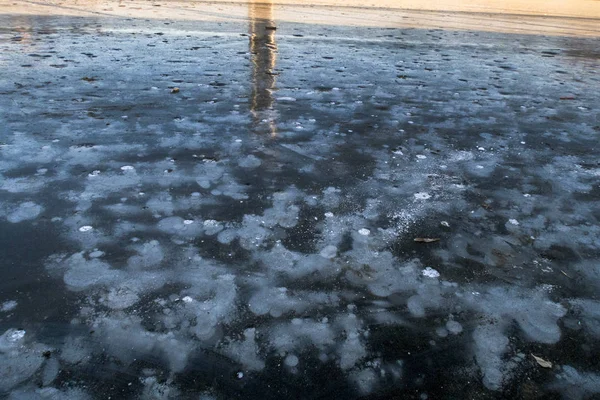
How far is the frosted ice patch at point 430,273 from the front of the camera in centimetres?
293

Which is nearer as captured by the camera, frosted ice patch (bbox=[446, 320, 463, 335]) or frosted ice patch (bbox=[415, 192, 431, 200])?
frosted ice patch (bbox=[446, 320, 463, 335])

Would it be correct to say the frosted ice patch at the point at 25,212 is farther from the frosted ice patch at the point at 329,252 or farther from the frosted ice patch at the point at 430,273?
the frosted ice patch at the point at 430,273

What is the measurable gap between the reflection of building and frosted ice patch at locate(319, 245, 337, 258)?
87.3 inches

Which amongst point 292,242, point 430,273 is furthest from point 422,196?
point 292,242

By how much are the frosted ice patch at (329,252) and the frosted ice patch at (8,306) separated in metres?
1.76

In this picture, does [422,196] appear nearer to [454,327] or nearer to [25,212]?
[454,327]

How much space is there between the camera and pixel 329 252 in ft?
10.2

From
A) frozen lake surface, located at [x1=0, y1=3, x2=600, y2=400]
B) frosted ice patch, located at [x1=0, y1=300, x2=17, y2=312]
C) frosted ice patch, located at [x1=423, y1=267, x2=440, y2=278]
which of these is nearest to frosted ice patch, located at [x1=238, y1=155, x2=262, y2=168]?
frozen lake surface, located at [x1=0, y1=3, x2=600, y2=400]

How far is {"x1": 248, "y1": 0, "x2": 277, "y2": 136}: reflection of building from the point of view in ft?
18.2

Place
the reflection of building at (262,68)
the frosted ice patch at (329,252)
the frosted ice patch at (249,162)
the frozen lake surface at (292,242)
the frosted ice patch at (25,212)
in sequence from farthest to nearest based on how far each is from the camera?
the reflection of building at (262,68)
the frosted ice patch at (249,162)
the frosted ice patch at (25,212)
the frosted ice patch at (329,252)
the frozen lake surface at (292,242)

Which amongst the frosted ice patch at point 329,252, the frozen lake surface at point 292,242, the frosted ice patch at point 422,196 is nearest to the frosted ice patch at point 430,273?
the frozen lake surface at point 292,242

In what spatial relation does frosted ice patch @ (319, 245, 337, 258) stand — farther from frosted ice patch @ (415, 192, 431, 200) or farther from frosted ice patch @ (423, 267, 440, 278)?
frosted ice patch @ (415, 192, 431, 200)

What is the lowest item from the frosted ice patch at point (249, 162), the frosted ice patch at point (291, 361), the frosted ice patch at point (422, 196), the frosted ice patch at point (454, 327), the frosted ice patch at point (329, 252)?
the frosted ice patch at point (291, 361)

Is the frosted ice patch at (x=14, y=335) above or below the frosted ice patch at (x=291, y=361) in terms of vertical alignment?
above
